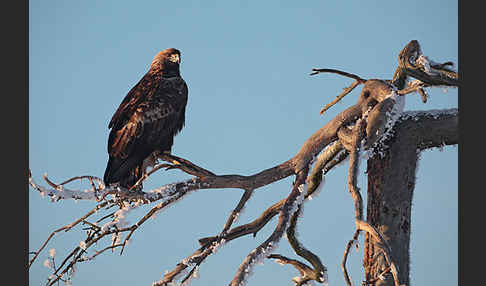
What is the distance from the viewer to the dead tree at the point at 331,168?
6070mm

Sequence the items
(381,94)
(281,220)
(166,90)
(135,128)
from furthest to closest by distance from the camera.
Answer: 1. (166,90)
2. (135,128)
3. (381,94)
4. (281,220)

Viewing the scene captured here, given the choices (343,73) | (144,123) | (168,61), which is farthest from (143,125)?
(343,73)

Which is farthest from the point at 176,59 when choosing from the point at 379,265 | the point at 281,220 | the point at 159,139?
the point at 379,265

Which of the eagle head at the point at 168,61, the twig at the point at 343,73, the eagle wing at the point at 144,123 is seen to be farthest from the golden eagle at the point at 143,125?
the twig at the point at 343,73

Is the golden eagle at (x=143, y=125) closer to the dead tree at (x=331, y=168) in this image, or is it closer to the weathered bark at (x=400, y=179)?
the dead tree at (x=331, y=168)

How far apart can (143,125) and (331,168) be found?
2.62 m

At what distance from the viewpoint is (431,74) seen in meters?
6.59

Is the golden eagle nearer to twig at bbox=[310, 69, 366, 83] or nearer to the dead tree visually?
the dead tree

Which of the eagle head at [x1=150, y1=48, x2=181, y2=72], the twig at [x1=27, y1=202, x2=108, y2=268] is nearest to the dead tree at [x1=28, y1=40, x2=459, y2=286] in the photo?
the twig at [x1=27, y1=202, x2=108, y2=268]

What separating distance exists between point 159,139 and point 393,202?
10.6 ft

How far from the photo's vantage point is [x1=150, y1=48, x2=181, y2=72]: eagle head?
8.49m

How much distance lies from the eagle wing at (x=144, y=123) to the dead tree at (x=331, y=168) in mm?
577

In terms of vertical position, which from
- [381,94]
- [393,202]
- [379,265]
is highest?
[381,94]

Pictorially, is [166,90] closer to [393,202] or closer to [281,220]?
[281,220]
